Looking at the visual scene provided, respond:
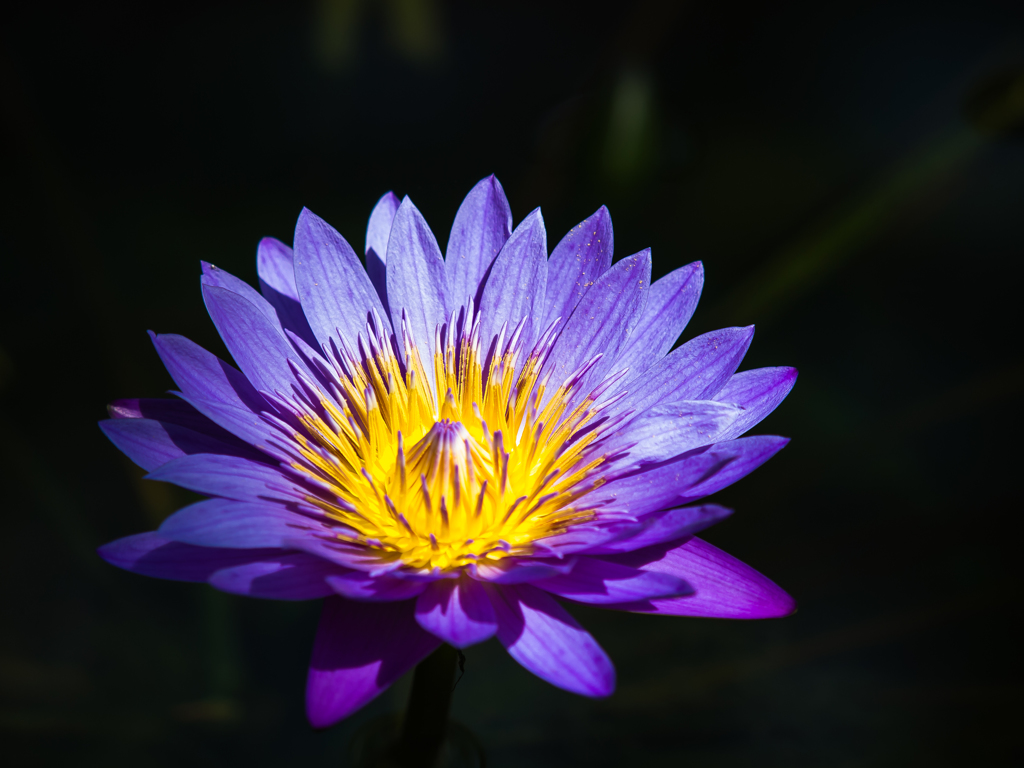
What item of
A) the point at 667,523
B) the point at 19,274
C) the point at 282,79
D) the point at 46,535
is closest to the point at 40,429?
the point at 46,535

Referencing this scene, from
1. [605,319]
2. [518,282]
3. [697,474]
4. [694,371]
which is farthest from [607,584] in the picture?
[518,282]

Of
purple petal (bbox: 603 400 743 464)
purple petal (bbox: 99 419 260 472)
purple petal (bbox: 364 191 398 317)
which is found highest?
purple petal (bbox: 364 191 398 317)

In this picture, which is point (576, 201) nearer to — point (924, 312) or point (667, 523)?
point (924, 312)

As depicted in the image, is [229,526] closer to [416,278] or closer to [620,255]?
[416,278]

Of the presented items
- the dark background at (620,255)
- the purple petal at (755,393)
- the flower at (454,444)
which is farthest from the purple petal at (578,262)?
the dark background at (620,255)

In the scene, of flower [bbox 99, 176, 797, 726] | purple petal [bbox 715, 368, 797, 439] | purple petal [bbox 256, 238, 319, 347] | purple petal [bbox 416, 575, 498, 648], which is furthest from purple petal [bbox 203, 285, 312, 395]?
purple petal [bbox 715, 368, 797, 439]

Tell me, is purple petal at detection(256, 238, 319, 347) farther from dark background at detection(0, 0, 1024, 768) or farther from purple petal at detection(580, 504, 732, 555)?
dark background at detection(0, 0, 1024, 768)
